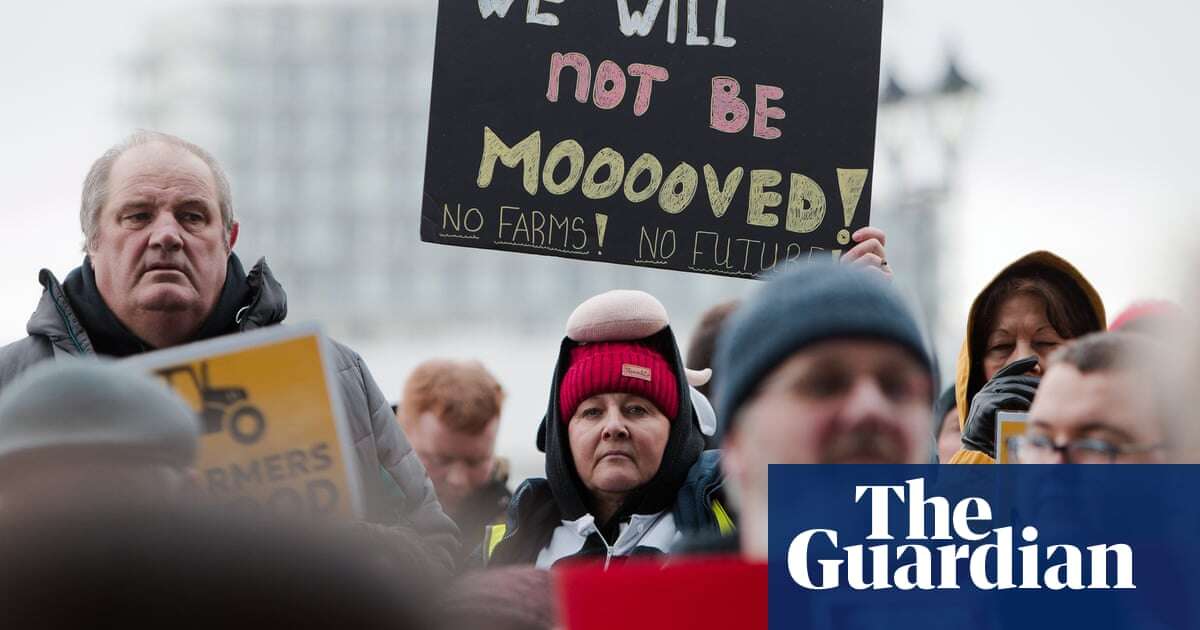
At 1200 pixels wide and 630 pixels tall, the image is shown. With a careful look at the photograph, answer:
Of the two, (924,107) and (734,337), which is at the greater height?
(924,107)

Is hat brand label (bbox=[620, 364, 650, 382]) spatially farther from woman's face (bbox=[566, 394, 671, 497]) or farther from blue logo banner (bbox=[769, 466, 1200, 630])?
blue logo banner (bbox=[769, 466, 1200, 630])

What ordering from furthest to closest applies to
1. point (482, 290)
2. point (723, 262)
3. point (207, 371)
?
point (482, 290) < point (723, 262) < point (207, 371)

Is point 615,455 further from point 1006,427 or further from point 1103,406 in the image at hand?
point 1103,406

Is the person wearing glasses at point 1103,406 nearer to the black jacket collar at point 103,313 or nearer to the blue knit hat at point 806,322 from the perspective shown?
the blue knit hat at point 806,322

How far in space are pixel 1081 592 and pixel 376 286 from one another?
79.8m

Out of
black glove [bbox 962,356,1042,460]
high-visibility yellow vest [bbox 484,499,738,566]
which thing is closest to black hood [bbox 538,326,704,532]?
high-visibility yellow vest [bbox 484,499,738,566]

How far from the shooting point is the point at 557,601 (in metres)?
1.84

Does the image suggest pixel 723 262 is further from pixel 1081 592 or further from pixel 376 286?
pixel 376 286

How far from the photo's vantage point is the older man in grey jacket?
2963mm

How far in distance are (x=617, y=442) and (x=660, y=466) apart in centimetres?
10

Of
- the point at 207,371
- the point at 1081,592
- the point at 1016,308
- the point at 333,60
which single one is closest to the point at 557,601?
the point at 1081,592

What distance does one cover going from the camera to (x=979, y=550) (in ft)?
6.42

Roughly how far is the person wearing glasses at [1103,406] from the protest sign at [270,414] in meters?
0.96

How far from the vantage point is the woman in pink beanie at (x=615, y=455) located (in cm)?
334
